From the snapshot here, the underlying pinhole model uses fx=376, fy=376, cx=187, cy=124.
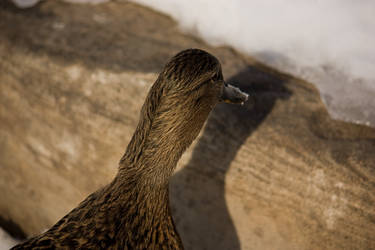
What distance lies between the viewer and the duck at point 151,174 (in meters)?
1.68

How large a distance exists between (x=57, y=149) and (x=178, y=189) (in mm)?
1033

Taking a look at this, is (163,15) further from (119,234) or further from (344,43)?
(119,234)

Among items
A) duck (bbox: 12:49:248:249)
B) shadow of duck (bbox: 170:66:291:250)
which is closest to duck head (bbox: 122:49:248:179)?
duck (bbox: 12:49:248:249)

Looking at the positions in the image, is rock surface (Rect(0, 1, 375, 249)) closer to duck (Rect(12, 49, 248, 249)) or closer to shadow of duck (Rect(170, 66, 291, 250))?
shadow of duck (Rect(170, 66, 291, 250))

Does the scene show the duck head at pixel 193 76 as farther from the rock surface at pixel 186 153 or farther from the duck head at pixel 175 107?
the rock surface at pixel 186 153

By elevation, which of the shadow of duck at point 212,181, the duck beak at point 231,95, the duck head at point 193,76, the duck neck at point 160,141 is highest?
the duck head at point 193,76

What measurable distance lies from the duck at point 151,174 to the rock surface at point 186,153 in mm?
601

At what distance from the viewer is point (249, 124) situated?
253 cm

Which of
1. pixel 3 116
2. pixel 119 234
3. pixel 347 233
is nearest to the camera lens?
pixel 119 234

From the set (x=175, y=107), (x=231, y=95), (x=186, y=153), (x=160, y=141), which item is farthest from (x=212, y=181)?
(x=175, y=107)

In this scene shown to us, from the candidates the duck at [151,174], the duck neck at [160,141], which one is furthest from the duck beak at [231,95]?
the duck neck at [160,141]

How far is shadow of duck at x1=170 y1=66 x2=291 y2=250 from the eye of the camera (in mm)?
2463

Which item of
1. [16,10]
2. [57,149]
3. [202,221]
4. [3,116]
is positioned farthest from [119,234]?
[16,10]

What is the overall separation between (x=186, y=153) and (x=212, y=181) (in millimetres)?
256
